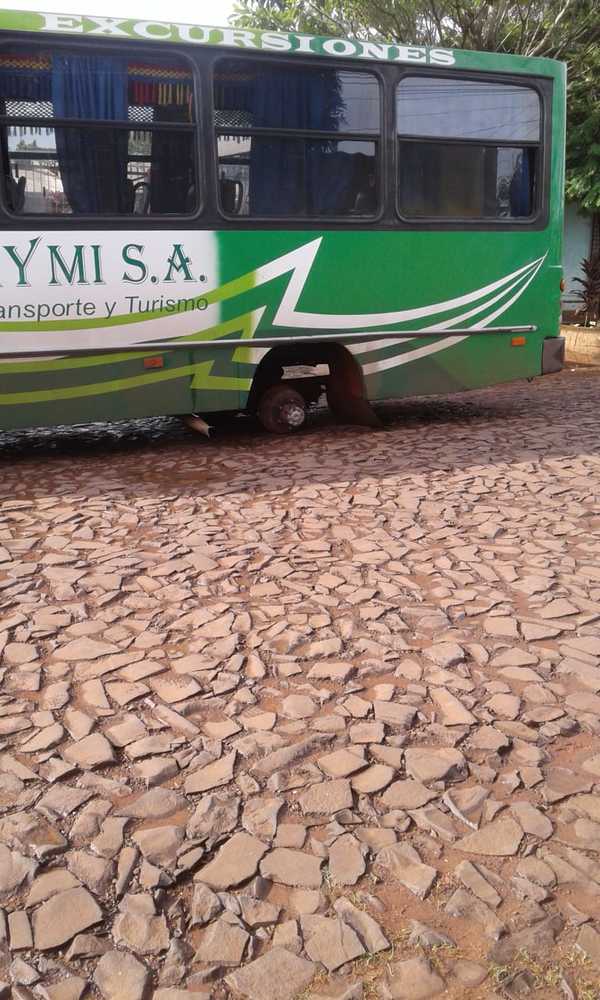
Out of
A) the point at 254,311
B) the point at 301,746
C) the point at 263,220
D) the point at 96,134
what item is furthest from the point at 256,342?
the point at 301,746

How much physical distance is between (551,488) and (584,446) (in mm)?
1571

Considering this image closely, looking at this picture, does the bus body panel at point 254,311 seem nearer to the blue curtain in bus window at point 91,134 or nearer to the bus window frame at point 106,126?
the bus window frame at point 106,126

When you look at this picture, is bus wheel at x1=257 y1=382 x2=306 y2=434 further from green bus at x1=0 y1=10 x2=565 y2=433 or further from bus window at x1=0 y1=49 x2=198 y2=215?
bus window at x1=0 y1=49 x2=198 y2=215

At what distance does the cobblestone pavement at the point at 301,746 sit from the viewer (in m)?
2.45

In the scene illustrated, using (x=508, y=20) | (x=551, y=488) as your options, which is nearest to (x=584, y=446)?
(x=551, y=488)

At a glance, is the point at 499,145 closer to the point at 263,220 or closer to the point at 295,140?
the point at 295,140

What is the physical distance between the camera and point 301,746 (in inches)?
132

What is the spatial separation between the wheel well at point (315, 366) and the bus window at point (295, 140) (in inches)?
44.1

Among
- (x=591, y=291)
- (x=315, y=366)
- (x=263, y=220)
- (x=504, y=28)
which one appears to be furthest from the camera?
(x=591, y=291)

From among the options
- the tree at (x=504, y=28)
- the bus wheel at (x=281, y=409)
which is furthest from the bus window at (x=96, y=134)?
the tree at (x=504, y=28)

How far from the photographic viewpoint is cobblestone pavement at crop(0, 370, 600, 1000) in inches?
96.3

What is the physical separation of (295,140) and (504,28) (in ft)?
35.7

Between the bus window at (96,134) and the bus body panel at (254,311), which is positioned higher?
the bus window at (96,134)

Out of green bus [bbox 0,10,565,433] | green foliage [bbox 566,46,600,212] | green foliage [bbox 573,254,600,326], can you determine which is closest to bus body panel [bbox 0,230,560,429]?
green bus [bbox 0,10,565,433]
